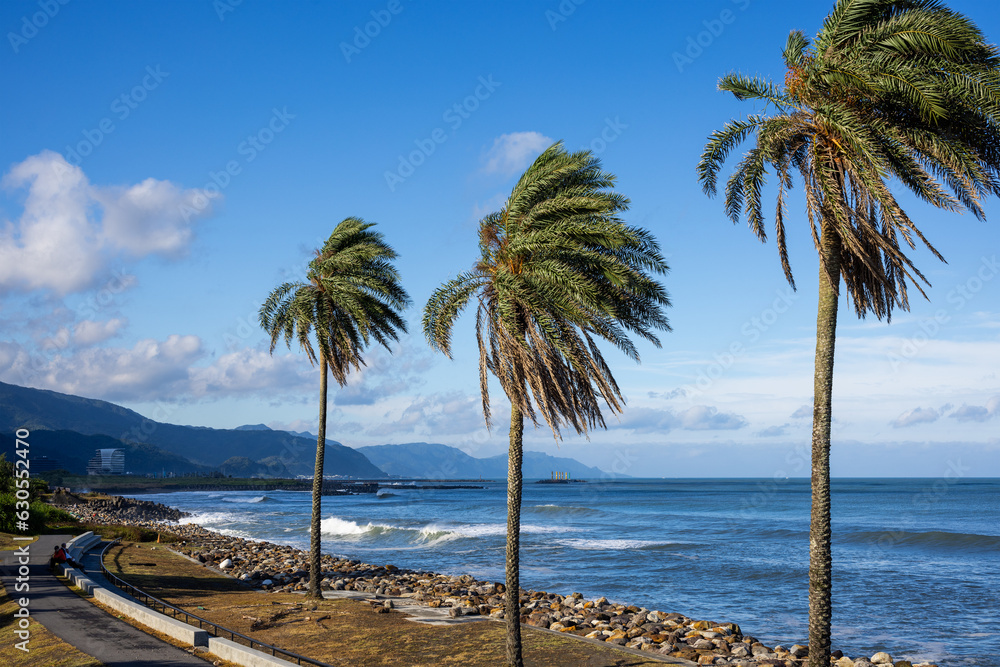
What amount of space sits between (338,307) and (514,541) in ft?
38.8

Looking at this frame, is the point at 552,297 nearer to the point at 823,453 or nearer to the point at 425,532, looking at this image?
the point at 823,453

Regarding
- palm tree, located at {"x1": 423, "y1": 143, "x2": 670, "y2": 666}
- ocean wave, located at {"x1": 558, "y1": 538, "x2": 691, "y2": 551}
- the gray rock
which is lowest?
ocean wave, located at {"x1": 558, "y1": 538, "x2": 691, "y2": 551}

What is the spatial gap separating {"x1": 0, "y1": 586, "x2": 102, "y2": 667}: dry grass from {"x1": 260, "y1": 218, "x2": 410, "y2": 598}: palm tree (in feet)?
24.9

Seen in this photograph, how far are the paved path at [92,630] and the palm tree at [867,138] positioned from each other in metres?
13.4

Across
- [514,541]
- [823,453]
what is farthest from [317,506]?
[823,453]

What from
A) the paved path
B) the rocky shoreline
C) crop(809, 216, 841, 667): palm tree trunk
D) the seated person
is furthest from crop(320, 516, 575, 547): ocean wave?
crop(809, 216, 841, 667): palm tree trunk

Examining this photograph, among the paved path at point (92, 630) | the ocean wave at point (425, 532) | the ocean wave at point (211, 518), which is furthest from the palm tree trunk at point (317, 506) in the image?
the ocean wave at point (211, 518)

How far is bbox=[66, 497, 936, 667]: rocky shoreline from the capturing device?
18250 mm

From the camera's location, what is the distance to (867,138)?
11.4m

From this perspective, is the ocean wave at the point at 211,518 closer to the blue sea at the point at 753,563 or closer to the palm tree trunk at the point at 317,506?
the blue sea at the point at 753,563

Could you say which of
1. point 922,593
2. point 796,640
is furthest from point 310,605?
point 922,593

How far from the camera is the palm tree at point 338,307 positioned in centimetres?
2269

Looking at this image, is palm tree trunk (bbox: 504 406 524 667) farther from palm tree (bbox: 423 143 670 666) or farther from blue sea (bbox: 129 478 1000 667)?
blue sea (bbox: 129 478 1000 667)

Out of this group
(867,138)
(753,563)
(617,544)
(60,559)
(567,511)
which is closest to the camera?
(867,138)
